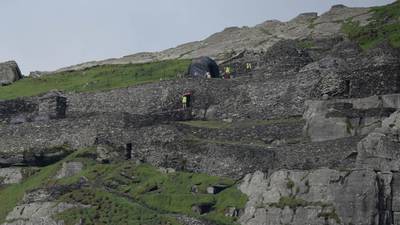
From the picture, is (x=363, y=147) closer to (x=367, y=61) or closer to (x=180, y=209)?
(x=180, y=209)

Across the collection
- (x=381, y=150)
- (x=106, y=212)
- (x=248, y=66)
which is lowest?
(x=106, y=212)

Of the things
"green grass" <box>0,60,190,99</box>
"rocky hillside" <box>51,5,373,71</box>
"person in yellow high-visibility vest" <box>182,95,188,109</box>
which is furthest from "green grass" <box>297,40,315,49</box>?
"person in yellow high-visibility vest" <box>182,95,188,109</box>

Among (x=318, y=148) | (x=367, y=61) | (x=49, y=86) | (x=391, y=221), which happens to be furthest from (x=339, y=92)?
(x=49, y=86)

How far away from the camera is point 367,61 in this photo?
69625 millimetres

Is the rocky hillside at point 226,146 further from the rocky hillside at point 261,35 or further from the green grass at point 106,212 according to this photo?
the rocky hillside at point 261,35

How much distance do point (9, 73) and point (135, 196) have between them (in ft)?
101

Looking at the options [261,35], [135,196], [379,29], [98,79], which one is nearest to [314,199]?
[135,196]

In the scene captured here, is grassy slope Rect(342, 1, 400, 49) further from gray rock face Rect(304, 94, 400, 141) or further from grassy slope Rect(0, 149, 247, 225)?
grassy slope Rect(0, 149, 247, 225)

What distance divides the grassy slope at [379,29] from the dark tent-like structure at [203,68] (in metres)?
8.73

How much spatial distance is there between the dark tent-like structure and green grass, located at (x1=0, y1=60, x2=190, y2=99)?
281 centimetres

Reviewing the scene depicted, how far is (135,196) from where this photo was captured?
6050 centimetres

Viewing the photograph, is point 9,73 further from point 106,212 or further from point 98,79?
point 106,212

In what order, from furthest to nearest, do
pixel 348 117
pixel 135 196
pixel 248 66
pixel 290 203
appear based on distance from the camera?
pixel 248 66, pixel 348 117, pixel 135 196, pixel 290 203

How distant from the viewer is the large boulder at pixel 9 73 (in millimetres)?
88562
